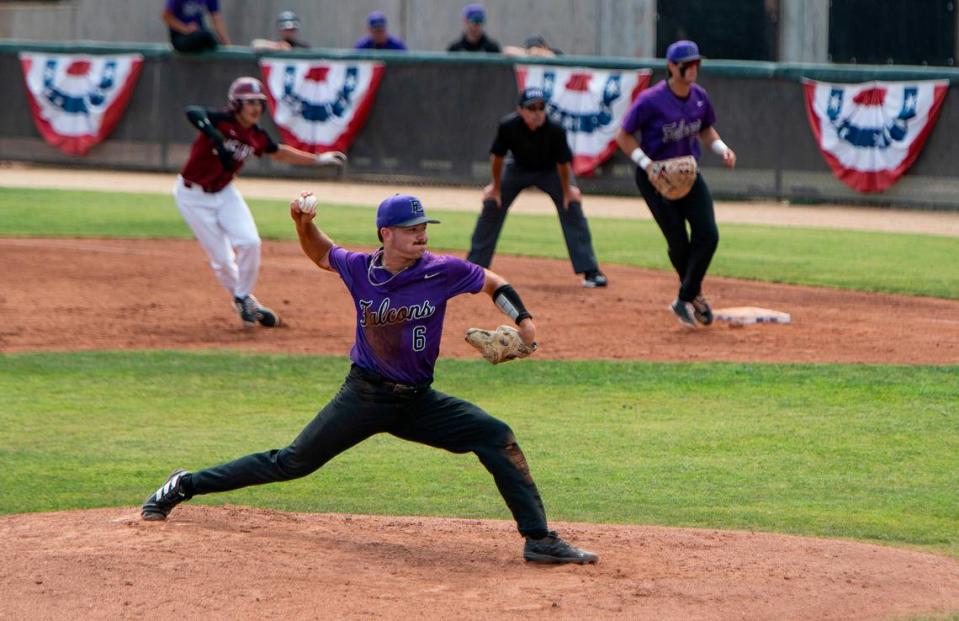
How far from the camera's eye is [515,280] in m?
15.5

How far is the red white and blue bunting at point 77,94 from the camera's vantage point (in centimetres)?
2567

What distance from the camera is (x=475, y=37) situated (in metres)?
23.7

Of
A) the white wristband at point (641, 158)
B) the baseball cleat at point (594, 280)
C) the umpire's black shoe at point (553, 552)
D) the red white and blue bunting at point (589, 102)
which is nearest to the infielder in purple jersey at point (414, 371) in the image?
the umpire's black shoe at point (553, 552)

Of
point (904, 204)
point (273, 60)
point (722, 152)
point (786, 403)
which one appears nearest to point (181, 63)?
point (273, 60)

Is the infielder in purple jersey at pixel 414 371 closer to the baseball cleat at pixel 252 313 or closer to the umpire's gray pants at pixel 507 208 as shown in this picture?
the baseball cleat at pixel 252 313

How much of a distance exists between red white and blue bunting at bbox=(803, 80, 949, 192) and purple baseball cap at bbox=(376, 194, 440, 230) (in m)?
15.4

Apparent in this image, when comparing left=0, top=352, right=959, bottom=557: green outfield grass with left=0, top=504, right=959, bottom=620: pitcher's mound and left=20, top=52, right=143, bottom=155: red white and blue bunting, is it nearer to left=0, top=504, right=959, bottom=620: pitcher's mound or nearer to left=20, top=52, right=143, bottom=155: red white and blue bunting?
left=0, top=504, right=959, bottom=620: pitcher's mound

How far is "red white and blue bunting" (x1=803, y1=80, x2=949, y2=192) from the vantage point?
67.8 feet

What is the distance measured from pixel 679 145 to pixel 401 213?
614cm

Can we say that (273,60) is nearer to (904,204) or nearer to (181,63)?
(181,63)

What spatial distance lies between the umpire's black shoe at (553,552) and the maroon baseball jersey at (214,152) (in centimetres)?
652

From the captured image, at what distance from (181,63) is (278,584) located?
2026cm

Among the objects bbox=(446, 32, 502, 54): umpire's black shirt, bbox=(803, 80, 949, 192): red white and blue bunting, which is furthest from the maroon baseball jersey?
bbox=(446, 32, 502, 54): umpire's black shirt

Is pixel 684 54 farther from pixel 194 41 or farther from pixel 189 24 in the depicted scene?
pixel 189 24
